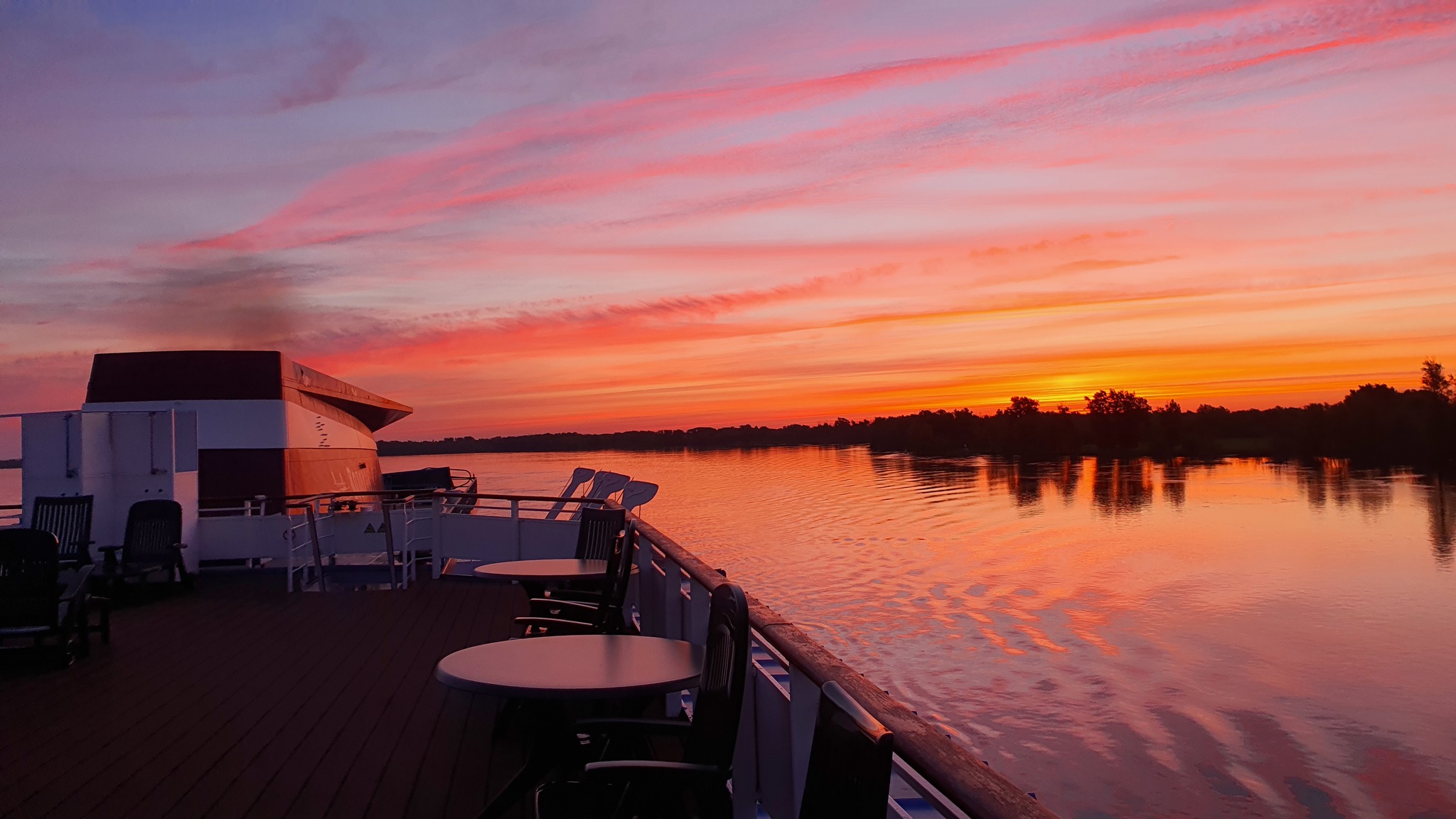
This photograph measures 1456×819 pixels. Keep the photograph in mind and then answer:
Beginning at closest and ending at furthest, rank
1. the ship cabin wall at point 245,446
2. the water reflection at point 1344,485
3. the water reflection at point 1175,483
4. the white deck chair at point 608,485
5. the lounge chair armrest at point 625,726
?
1. the lounge chair armrest at point 625,726
2. the white deck chair at point 608,485
3. the ship cabin wall at point 245,446
4. the water reflection at point 1344,485
5. the water reflection at point 1175,483

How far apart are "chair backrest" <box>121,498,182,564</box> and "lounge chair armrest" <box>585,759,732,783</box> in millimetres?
8539

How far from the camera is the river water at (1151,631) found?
1706cm

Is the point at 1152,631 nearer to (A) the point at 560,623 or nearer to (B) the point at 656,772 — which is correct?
(A) the point at 560,623

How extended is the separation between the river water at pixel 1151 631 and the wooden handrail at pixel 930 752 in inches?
581

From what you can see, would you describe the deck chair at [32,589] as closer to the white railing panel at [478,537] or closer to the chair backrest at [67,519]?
the chair backrest at [67,519]

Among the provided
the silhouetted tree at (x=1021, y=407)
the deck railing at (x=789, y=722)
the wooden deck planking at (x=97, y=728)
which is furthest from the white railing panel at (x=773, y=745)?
the silhouetted tree at (x=1021, y=407)

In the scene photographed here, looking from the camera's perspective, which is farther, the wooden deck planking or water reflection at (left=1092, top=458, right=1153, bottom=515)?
water reflection at (left=1092, top=458, right=1153, bottom=515)

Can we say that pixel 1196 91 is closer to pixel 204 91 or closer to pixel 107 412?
pixel 204 91

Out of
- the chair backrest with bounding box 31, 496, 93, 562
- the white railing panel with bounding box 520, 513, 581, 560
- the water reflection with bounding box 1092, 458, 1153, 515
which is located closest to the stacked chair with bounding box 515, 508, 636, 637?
the white railing panel with bounding box 520, 513, 581, 560

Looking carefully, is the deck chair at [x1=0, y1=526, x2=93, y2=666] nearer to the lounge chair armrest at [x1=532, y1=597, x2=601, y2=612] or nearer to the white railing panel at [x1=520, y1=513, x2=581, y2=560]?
the lounge chair armrest at [x1=532, y1=597, x2=601, y2=612]

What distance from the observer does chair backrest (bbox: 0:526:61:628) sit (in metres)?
5.70

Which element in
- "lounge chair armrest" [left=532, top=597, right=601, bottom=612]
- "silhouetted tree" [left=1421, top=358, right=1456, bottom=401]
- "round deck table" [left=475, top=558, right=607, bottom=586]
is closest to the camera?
"lounge chair armrest" [left=532, top=597, right=601, bottom=612]

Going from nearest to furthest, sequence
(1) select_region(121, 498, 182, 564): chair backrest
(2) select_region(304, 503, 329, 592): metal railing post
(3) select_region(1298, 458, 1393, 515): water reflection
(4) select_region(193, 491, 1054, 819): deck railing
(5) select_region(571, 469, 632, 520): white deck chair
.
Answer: (4) select_region(193, 491, 1054, 819): deck railing, (1) select_region(121, 498, 182, 564): chair backrest, (2) select_region(304, 503, 329, 592): metal railing post, (5) select_region(571, 469, 632, 520): white deck chair, (3) select_region(1298, 458, 1393, 515): water reflection

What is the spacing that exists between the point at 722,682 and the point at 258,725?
328cm
